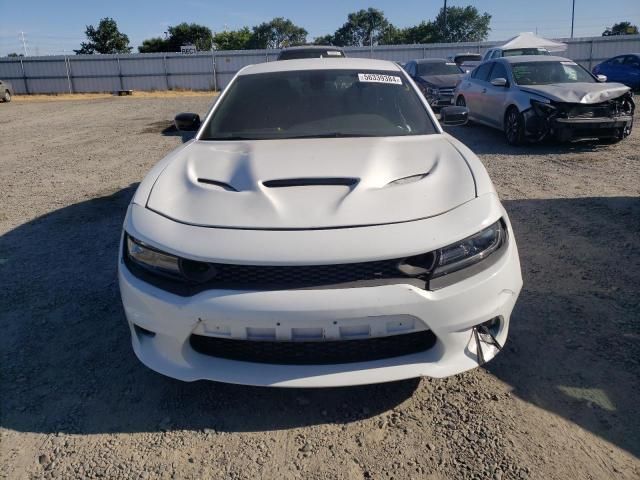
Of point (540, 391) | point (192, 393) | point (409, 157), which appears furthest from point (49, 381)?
point (540, 391)

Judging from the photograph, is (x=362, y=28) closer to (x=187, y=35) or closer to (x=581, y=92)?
(x=187, y=35)

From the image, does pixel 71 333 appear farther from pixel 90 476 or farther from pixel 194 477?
pixel 194 477

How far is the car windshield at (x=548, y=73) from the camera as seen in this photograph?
344 inches

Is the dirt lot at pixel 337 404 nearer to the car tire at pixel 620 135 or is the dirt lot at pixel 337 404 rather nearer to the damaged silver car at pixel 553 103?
the damaged silver car at pixel 553 103

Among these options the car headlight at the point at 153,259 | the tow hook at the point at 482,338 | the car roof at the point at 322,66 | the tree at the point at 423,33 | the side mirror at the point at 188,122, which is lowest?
the tow hook at the point at 482,338

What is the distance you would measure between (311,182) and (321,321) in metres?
0.76

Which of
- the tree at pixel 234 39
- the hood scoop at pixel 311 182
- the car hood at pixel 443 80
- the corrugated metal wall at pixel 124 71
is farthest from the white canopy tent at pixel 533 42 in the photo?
the tree at pixel 234 39

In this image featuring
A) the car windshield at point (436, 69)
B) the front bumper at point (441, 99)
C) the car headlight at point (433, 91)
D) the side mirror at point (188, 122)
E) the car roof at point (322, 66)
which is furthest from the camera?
the car windshield at point (436, 69)

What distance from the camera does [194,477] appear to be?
2004 mm

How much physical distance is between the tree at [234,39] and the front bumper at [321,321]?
2905 inches

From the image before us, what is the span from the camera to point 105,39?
53469mm

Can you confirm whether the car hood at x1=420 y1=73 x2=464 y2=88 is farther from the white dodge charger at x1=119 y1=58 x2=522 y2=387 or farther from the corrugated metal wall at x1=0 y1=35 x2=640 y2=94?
the corrugated metal wall at x1=0 y1=35 x2=640 y2=94

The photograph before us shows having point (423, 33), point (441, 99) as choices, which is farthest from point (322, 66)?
point (423, 33)

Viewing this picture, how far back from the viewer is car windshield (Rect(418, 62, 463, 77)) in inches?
590
